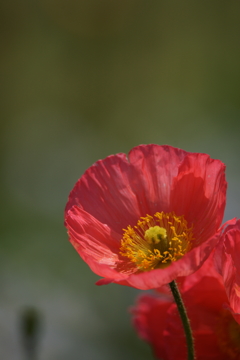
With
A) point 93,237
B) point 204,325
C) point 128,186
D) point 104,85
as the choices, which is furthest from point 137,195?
point 104,85

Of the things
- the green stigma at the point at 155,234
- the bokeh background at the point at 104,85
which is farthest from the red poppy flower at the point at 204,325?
the bokeh background at the point at 104,85

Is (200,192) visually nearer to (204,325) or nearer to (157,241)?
(157,241)

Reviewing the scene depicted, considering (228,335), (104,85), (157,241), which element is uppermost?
(104,85)

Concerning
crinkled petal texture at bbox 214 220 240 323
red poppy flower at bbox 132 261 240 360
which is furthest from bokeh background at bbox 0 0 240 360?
crinkled petal texture at bbox 214 220 240 323

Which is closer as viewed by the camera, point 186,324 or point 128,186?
point 186,324

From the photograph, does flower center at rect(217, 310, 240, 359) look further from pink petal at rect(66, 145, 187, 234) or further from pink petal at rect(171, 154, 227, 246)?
pink petal at rect(66, 145, 187, 234)

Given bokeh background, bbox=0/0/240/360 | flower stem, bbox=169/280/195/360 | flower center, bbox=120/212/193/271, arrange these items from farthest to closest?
bokeh background, bbox=0/0/240/360, flower center, bbox=120/212/193/271, flower stem, bbox=169/280/195/360
